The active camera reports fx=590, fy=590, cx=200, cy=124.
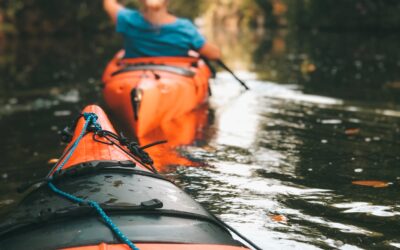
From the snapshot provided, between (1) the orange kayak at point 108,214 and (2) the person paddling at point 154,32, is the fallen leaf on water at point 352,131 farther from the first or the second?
(1) the orange kayak at point 108,214

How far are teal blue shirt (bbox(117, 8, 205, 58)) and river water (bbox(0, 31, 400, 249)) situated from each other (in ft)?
2.63

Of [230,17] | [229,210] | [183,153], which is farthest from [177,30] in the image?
[230,17]

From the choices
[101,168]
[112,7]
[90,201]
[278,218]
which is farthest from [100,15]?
[90,201]

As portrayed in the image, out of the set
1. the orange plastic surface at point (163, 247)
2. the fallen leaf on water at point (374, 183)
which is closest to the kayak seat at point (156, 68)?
the fallen leaf on water at point (374, 183)

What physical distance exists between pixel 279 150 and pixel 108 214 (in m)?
2.96

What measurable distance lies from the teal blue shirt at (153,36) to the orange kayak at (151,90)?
5.6 inches

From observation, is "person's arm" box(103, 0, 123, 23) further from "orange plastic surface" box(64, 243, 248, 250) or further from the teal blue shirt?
A: "orange plastic surface" box(64, 243, 248, 250)

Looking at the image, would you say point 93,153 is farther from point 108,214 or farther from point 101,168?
point 108,214

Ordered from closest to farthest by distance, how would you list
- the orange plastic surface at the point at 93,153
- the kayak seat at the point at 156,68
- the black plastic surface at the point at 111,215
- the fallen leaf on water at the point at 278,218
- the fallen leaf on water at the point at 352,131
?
the black plastic surface at the point at 111,215
the orange plastic surface at the point at 93,153
the fallen leaf on water at the point at 278,218
the fallen leaf on water at the point at 352,131
the kayak seat at the point at 156,68

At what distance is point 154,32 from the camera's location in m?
6.32

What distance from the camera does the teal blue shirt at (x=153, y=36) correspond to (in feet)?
20.7

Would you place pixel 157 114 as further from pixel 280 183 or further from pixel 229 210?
pixel 229 210

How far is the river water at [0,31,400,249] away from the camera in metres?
3.21

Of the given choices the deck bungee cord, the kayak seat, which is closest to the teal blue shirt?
the kayak seat
